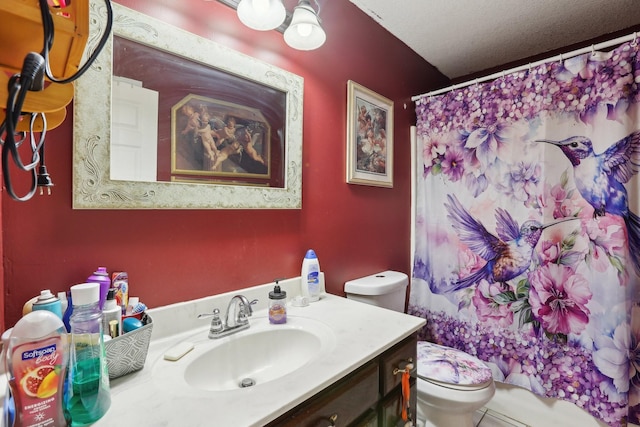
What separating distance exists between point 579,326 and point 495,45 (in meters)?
1.72

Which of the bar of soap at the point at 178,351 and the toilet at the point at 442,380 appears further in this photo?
the toilet at the point at 442,380

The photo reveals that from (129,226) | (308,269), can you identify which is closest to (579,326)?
(308,269)

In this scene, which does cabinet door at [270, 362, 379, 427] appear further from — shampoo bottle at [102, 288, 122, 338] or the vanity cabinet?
shampoo bottle at [102, 288, 122, 338]

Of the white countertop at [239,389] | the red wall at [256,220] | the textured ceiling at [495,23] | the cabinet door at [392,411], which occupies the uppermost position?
the textured ceiling at [495,23]

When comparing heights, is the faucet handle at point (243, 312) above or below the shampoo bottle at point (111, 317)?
below

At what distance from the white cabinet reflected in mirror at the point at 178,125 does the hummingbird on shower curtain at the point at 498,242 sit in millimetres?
1122

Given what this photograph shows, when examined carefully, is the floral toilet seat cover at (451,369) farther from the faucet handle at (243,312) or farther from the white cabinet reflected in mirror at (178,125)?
the white cabinet reflected in mirror at (178,125)

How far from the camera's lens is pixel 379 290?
1438mm

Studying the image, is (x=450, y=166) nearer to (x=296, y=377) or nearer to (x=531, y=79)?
(x=531, y=79)

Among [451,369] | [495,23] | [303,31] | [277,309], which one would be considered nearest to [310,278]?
[277,309]

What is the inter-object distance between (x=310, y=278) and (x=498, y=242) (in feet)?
3.69

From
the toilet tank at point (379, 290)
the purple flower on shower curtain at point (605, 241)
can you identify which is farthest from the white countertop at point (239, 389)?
the purple flower on shower curtain at point (605, 241)

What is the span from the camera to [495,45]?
1.90m

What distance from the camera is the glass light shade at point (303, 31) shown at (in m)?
1.08
